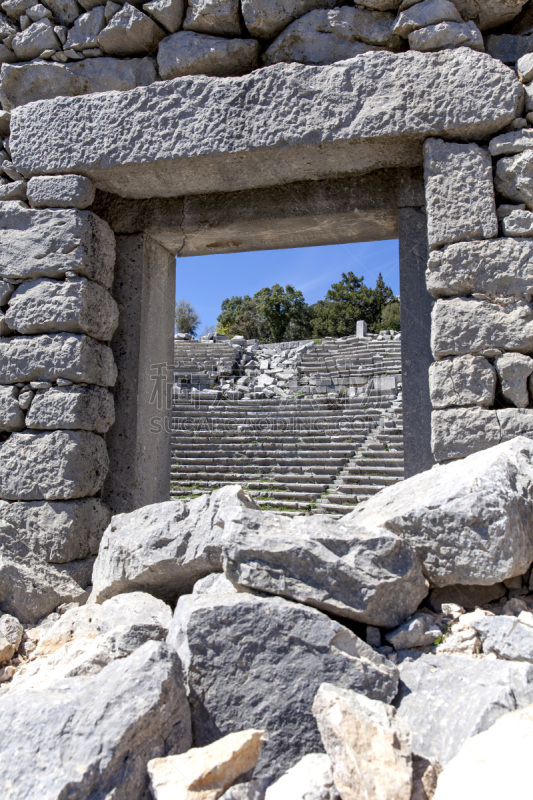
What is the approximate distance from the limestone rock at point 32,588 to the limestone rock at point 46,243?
1.93m

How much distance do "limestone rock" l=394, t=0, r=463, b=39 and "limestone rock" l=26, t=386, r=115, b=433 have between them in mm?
3122

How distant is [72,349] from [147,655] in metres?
2.50

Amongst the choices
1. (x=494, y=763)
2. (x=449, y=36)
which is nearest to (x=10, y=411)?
(x=494, y=763)

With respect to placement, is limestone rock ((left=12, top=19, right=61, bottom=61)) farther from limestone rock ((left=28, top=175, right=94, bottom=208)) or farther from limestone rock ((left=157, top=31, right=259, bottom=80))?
limestone rock ((left=28, top=175, right=94, bottom=208))

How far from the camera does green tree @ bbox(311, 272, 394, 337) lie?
3722 centimetres

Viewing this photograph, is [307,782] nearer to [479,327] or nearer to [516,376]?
[516,376]

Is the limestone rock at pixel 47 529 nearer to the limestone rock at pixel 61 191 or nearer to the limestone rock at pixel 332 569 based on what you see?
the limestone rock at pixel 332 569

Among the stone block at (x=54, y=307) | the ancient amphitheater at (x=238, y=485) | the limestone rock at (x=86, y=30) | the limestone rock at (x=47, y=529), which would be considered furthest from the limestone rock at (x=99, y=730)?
the limestone rock at (x=86, y=30)

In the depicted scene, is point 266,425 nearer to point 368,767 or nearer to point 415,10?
point 415,10

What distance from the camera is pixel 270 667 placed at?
2.02 m

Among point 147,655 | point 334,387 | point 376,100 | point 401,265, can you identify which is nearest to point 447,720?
point 147,655

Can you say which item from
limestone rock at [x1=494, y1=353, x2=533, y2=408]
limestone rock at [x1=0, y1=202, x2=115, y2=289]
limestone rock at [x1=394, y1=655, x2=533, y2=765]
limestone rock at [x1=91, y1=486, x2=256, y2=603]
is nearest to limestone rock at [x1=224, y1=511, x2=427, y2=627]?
limestone rock at [x1=394, y1=655, x2=533, y2=765]

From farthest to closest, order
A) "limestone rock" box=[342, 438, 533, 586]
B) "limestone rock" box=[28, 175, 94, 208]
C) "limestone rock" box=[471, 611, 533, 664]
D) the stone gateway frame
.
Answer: "limestone rock" box=[28, 175, 94, 208] → the stone gateway frame → "limestone rock" box=[342, 438, 533, 586] → "limestone rock" box=[471, 611, 533, 664]

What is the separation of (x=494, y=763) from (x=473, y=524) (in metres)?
0.99
